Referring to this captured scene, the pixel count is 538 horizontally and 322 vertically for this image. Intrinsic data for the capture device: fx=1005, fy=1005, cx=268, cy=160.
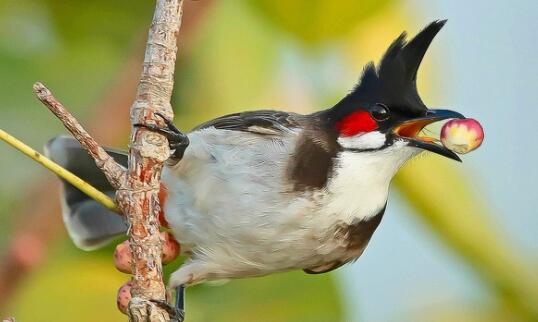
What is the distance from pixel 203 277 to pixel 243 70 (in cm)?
50

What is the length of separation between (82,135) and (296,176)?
0.73m

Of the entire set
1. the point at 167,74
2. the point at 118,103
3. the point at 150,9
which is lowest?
the point at 167,74

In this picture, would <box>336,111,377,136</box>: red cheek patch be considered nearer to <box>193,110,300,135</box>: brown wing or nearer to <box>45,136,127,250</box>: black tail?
<box>193,110,300,135</box>: brown wing

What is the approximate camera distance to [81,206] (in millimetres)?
2643

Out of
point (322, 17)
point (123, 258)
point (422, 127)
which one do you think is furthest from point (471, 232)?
point (123, 258)

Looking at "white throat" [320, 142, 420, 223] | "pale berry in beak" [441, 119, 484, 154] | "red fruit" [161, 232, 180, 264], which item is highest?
"white throat" [320, 142, 420, 223]

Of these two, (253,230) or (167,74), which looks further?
(253,230)

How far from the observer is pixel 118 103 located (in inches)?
85.5

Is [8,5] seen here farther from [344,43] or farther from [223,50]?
[344,43]

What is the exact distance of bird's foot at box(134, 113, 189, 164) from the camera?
5.34 ft

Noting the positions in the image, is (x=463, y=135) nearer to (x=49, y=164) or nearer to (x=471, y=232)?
(x=471, y=232)

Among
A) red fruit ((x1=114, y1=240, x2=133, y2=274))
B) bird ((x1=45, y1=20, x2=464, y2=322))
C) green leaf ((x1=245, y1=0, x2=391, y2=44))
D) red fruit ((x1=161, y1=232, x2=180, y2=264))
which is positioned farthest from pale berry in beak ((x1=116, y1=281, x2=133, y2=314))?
green leaf ((x1=245, y1=0, x2=391, y2=44))

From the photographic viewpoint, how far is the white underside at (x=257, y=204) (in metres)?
2.15

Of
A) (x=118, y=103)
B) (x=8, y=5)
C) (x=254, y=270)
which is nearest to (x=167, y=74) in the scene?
(x=118, y=103)
